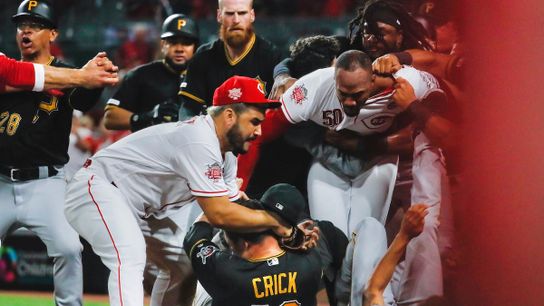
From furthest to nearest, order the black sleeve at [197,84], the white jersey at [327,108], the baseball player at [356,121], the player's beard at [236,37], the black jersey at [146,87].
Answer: the black jersey at [146,87] → the black sleeve at [197,84] → the player's beard at [236,37] → the white jersey at [327,108] → the baseball player at [356,121]

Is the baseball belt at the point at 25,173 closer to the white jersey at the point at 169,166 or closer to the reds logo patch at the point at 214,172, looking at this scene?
the white jersey at the point at 169,166

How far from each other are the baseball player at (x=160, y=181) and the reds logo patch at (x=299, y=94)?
42 centimetres

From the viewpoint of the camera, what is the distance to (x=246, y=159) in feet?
15.3

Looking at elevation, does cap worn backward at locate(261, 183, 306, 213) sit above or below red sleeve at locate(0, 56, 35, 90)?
below

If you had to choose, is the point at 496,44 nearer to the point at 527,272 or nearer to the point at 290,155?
the point at 527,272

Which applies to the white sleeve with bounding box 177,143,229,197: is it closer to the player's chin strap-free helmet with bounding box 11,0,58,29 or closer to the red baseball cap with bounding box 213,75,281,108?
the red baseball cap with bounding box 213,75,281,108

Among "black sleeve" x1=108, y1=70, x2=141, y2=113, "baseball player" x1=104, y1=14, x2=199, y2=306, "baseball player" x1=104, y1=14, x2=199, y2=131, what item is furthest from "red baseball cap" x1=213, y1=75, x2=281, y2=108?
"black sleeve" x1=108, y1=70, x2=141, y2=113

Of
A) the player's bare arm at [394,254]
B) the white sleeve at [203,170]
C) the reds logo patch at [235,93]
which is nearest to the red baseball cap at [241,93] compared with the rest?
the reds logo patch at [235,93]

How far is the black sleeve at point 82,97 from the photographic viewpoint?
4.42 meters

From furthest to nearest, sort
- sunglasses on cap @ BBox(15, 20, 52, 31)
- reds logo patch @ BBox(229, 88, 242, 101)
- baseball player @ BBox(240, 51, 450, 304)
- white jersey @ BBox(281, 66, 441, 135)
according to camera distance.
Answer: sunglasses on cap @ BBox(15, 20, 52, 31), white jersey @ BBox(281, 66, 441, 135), baseball player @ BBox(240, 51, 450, 304), reds logo patch @ BBox(229, 88, 242, 101)

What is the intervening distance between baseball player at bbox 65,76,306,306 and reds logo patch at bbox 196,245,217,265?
0.12 metres

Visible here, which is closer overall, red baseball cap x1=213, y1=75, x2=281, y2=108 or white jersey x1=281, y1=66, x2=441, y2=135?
red baseball cap x1=213, y1=75, x2=281, y2=108

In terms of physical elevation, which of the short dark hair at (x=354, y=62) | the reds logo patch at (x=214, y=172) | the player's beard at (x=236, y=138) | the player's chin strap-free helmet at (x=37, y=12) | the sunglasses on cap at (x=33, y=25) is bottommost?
the reds logo patch at (x=214, y=172)

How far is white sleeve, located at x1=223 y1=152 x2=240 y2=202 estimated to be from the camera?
4043mm
